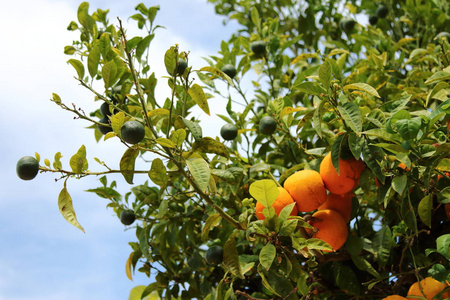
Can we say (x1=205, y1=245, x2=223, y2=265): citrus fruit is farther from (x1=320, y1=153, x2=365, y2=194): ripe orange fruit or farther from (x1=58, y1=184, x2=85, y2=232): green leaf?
(x1=58, y1=184, x2=85, y2=232): green leaf

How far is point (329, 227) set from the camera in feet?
4.71


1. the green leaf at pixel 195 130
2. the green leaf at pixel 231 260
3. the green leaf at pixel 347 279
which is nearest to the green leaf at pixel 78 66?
the green leaf at pixel 195 130

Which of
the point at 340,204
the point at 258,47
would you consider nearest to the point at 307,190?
the point at 340,204

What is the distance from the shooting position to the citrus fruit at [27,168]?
1.28 meters

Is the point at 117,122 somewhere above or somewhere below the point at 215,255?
above

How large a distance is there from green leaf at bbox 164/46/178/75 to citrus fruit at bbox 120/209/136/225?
0.69 metres

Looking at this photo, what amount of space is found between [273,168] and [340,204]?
490 mm

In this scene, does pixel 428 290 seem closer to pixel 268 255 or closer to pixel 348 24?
pixel 268 255

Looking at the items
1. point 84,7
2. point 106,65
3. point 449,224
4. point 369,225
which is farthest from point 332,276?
point 84,7

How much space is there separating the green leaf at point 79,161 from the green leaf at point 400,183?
0.80 metres

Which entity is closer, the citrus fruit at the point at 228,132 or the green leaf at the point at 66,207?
the green leaf at the point at 66,207

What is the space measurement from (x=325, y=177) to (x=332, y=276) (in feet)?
1.64

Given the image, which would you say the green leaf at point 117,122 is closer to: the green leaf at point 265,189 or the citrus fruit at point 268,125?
the green leaf at point 265,189

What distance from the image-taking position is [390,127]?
4.18ft
